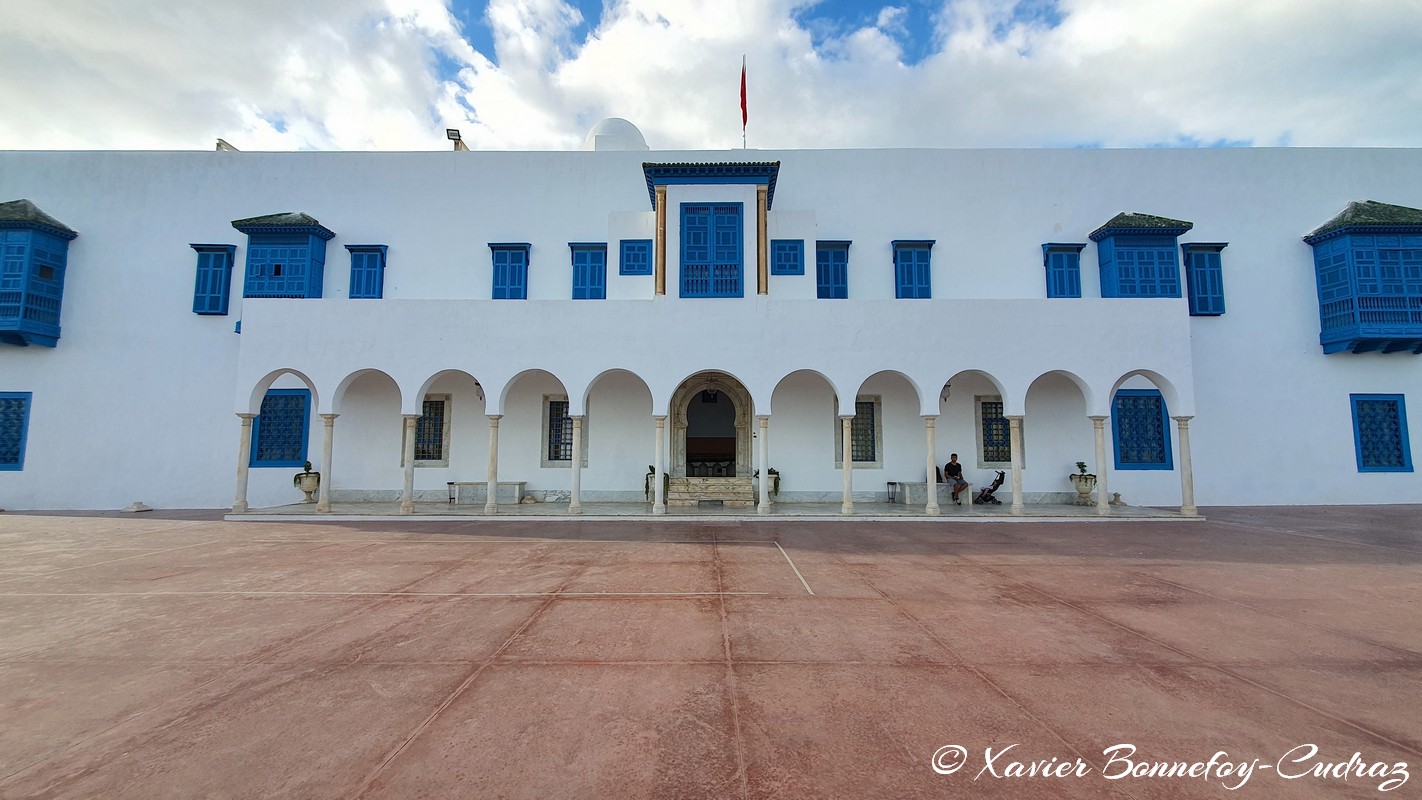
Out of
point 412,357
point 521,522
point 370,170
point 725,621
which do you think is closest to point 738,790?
A: point 725,621

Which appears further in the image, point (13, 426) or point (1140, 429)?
point (13, 426)

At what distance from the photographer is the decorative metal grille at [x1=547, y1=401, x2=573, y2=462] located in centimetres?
1397

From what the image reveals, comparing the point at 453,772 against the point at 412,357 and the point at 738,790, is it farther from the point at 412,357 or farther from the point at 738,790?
the point at 412,357

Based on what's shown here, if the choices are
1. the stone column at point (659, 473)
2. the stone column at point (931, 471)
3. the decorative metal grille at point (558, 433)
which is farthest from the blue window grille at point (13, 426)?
the stone column at point (931, 471)

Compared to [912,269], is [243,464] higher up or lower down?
lower down

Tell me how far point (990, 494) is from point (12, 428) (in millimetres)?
23535

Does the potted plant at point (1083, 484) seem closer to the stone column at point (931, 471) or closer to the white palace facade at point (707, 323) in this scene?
the white palace facade at point (707, 323)

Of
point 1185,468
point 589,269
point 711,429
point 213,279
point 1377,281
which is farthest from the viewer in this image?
point 711,429

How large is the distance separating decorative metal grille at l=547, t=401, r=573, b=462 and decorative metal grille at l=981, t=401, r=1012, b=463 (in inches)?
396

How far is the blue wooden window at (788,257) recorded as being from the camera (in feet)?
46.4

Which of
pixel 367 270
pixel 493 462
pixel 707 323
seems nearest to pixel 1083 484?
pixel 707 323

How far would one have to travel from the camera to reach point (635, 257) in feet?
47.2

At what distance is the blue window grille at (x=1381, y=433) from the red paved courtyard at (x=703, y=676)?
928 centimetres

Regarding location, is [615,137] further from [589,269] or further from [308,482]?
[308,482]
